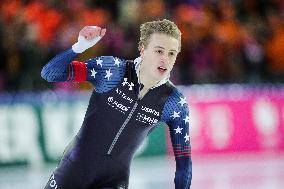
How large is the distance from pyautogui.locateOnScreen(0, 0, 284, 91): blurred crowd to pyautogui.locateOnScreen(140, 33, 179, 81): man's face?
23.2ft

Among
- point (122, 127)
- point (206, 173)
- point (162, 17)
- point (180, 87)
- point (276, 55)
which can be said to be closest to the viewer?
point (122, 127)

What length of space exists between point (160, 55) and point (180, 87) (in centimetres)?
802

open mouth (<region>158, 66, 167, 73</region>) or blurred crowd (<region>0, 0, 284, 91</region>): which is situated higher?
blurred crowd (<region>0, 0, 284, 91</region>)

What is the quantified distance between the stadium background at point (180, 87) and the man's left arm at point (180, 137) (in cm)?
489

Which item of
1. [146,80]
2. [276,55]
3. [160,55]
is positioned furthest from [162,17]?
[160,55]

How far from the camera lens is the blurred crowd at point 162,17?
11805 millimetres

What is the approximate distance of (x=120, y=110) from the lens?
16.4ft

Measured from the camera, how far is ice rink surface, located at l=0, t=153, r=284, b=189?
10.0 m

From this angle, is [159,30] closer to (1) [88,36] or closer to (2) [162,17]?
(1) [88,36]

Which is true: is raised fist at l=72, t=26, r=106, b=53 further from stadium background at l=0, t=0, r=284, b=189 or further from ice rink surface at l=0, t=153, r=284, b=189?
stadium background at l=0, t=0, r=284, b=189

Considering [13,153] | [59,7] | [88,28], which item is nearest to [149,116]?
[88,28]

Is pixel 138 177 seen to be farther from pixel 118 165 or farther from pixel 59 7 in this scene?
pixel 118 165

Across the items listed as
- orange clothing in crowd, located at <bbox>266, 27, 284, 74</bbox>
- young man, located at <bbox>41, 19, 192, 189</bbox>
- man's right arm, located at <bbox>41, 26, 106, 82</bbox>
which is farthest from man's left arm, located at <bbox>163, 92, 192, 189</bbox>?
orange clothing in crowd, located at <bbox>266, 27, 284, 74</bbox>

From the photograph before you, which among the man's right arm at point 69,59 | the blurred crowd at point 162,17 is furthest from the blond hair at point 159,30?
the blurred crowd at point 162,17
